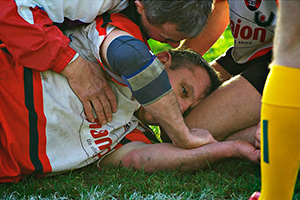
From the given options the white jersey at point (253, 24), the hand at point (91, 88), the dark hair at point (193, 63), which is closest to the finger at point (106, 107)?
the hand at point (91, 88)

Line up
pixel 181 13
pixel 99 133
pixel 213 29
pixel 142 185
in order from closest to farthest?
pixel 142 185 < pixel 181 13 < pixel 99 133 < pixel 213 29

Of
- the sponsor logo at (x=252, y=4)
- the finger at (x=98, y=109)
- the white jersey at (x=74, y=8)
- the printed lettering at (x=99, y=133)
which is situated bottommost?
the printed lettering at (x=99, y=133)

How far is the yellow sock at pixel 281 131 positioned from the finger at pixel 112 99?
1135 millimetres

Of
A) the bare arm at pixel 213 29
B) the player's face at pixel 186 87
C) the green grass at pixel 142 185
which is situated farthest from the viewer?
the bare arm at pixel 213 29

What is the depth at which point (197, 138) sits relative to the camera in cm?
234

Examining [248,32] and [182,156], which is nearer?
[182,156]

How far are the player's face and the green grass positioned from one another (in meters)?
0.49

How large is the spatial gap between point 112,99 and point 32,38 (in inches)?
23.9

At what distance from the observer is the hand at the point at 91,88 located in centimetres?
233

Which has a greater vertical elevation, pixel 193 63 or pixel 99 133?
pixel 193 63

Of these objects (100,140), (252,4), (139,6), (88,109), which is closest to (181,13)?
(139,6)

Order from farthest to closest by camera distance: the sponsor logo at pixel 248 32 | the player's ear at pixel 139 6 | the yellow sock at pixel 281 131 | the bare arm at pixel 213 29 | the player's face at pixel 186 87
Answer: the bare arm at pixel 213 29, the player's face at pixel 186 87, the sponsor logo at pixel 248 32, the player's ear at pixel 139 6, the yellow sock at pixel 281 131

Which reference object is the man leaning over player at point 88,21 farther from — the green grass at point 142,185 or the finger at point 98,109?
the green grass at point 142,185

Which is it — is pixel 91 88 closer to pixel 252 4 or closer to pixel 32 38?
pixel 32 38
